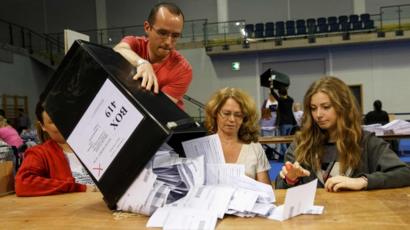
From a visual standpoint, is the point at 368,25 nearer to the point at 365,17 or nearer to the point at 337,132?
the point at 365,17

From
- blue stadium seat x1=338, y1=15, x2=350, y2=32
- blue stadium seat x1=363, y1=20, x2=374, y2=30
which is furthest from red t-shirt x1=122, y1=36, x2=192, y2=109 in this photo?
blue stadium seat x1=363, y1=20, x2=374, y2=30

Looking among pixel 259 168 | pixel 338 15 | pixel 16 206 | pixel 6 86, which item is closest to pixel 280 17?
pixel 338 15

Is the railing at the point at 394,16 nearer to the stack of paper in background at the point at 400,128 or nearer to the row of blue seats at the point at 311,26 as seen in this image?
the row of blue seats at the point at 311,26

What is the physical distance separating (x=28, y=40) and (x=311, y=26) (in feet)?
27.7

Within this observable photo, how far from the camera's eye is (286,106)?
5730 mm

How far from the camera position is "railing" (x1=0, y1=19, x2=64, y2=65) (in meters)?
11.2

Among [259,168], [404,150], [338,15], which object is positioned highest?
[338,15]

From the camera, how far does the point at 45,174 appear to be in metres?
1.34

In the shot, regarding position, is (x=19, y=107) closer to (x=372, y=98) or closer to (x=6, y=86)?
(x=6, y=86)

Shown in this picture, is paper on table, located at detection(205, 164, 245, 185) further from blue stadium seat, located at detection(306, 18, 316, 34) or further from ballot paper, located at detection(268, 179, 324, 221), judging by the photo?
blue stadium seat, located at detection(306, 18, 316, 34)

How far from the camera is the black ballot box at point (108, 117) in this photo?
0.80 m

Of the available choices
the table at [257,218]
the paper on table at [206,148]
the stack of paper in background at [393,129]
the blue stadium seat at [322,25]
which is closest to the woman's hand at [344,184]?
the table at [257,218]

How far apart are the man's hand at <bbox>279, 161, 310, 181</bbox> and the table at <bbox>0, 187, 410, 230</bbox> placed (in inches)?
3.0

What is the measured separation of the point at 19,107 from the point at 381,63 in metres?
9.57
